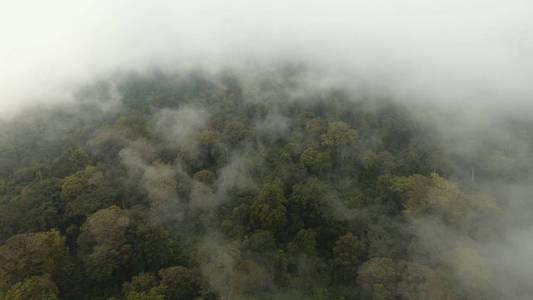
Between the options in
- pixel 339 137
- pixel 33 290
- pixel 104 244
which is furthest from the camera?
pixel 339 137

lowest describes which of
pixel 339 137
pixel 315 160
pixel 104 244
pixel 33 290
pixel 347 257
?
pixel 347 257

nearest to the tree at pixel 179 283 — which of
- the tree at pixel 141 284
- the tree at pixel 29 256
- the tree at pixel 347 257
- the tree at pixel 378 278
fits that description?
the tree at pixel 141 284

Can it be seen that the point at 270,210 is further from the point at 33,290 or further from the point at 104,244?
the point at 33,290

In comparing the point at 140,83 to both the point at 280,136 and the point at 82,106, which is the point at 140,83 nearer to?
the point at 82,106

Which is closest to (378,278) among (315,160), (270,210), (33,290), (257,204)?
(270,210)

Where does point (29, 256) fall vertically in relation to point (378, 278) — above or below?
above

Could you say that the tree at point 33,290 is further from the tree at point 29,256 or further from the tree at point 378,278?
the tree at point 378,278

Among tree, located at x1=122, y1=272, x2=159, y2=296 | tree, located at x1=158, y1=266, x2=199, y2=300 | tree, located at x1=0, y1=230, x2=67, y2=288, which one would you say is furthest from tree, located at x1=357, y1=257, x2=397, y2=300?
tree, located at x1=0, y1=230, x2=67, y2=288
